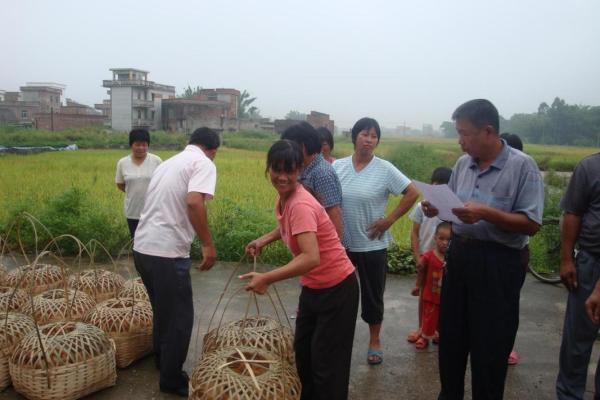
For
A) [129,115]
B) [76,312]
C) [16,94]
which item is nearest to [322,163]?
[76,312]

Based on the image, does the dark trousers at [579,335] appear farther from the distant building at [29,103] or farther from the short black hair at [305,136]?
the distant building at [29,103]

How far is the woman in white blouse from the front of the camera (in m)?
4.62

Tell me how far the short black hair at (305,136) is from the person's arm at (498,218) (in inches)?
35.2

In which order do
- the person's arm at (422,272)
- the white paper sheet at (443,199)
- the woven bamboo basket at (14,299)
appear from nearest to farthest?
the white paper sheet at (443,199) → the woven bamboo basket at (14,299) → the person's arm at (422,272)

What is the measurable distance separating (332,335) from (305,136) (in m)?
1.10

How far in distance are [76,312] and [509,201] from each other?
301 centimetres

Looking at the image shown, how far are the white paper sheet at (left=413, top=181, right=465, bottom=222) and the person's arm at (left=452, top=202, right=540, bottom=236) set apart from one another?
0.19ft

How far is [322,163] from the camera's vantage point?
279 centimetres

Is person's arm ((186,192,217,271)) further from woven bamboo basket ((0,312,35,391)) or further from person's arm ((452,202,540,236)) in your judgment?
person's arm ((452,202,540,236))

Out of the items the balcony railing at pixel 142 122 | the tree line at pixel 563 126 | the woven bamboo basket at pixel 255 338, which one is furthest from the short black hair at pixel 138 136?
the balcony railing at pixel 142 122

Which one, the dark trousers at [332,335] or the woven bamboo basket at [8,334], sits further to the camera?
the woven bamboo basket at [8,334]

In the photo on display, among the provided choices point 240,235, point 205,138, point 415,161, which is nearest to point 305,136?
point 205,138

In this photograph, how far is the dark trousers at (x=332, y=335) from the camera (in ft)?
7.54

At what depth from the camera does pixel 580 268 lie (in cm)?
264
